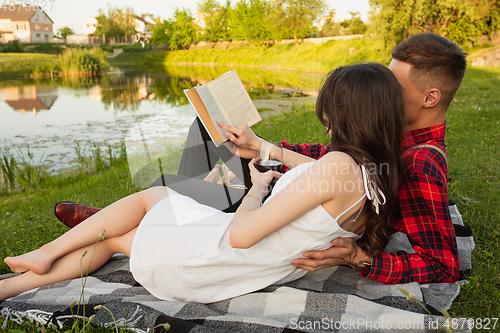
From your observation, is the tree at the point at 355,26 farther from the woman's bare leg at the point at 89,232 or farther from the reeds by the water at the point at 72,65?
the woman's bare leg at the point at 89,232

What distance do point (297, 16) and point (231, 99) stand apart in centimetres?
3746

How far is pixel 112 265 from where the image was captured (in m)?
2.06

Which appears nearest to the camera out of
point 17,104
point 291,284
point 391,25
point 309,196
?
point 309,196

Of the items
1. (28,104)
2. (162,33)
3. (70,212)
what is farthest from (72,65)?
(162,33)

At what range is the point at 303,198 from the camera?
1.30m

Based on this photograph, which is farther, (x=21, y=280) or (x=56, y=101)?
(x=56, y=101)

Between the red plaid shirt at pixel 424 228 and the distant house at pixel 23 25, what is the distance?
39575mm

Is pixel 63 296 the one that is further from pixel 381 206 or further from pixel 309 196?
pixel 381 206

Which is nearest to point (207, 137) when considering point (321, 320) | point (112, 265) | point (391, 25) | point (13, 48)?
point (112, 265)

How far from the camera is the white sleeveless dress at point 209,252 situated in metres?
1.47

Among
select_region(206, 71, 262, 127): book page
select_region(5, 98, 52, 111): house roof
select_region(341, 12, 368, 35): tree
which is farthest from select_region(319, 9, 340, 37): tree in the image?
select_region(206, 71, 262, 127): book page

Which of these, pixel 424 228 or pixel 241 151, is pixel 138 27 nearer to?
pixel 241 151

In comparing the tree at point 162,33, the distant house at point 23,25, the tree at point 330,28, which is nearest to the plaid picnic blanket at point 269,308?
the distant house at point 23,25

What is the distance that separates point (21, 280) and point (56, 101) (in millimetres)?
10980
